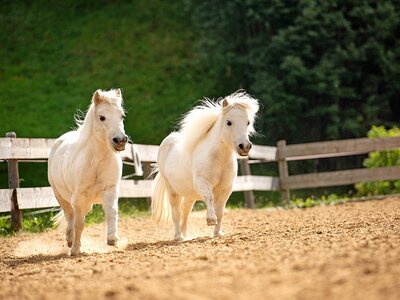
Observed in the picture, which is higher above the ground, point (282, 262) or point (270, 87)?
point (270, 87)

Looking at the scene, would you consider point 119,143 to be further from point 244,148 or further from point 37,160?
point 37,160

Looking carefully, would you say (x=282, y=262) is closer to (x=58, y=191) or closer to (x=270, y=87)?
(x=58, y=191)

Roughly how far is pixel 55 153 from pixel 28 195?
1630mm

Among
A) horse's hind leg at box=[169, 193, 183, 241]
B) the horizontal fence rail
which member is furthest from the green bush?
horse's hind leg at box=[169, 193, 183, 241]

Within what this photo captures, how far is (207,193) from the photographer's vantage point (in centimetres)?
782

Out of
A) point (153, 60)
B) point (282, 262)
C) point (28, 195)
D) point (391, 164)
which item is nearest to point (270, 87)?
point (391, 164)

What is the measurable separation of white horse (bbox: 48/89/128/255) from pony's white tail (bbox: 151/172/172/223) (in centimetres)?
200

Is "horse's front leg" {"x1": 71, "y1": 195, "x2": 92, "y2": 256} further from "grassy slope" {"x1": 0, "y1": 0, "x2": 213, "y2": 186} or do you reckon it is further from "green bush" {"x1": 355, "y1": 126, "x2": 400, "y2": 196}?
"grassy slope" {"x1": 0, "y1": 0, "x2": 213, "y2": 186}

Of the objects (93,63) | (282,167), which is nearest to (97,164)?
(282,167)

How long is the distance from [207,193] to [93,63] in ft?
58.8

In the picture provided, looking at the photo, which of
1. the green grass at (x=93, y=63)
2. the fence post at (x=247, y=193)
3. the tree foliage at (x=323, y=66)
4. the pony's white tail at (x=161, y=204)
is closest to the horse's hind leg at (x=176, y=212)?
the pony's white tail at (x=161, y=204)

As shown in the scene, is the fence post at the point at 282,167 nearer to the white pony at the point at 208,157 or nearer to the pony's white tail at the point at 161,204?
the pony's white tail at the point at 161,204

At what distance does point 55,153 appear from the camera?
7938 mm

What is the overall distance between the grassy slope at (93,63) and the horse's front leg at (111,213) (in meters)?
13.3
